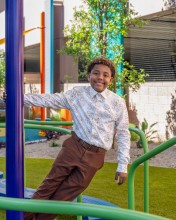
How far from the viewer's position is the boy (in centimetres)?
263

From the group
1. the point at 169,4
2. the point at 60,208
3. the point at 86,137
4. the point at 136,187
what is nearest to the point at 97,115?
the point at 86,137

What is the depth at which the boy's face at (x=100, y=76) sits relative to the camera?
106 inches

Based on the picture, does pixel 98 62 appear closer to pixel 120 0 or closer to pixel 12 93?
pixel 12 93

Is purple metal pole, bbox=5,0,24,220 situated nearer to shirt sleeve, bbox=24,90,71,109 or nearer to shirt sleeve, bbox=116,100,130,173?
shirt sleeve, bbox=24,90,71,109

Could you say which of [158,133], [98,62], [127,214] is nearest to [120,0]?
[158,133]

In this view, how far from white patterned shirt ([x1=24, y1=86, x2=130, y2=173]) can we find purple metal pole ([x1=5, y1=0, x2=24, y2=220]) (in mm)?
624

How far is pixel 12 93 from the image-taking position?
198cm

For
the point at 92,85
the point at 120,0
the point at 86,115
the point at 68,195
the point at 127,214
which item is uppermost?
the point at 120,0

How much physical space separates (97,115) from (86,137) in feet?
0.45

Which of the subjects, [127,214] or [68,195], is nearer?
[127,214]

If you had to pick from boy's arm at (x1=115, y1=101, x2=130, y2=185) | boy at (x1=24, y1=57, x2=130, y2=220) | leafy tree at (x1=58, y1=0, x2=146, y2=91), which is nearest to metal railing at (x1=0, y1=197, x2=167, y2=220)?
boy at (x1=24, y1=57, x2=130, y2=220)

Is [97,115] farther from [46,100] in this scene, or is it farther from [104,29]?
[104,29]

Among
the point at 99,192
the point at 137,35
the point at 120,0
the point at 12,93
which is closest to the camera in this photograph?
the point at 12,93

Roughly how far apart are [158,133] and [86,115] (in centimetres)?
660
